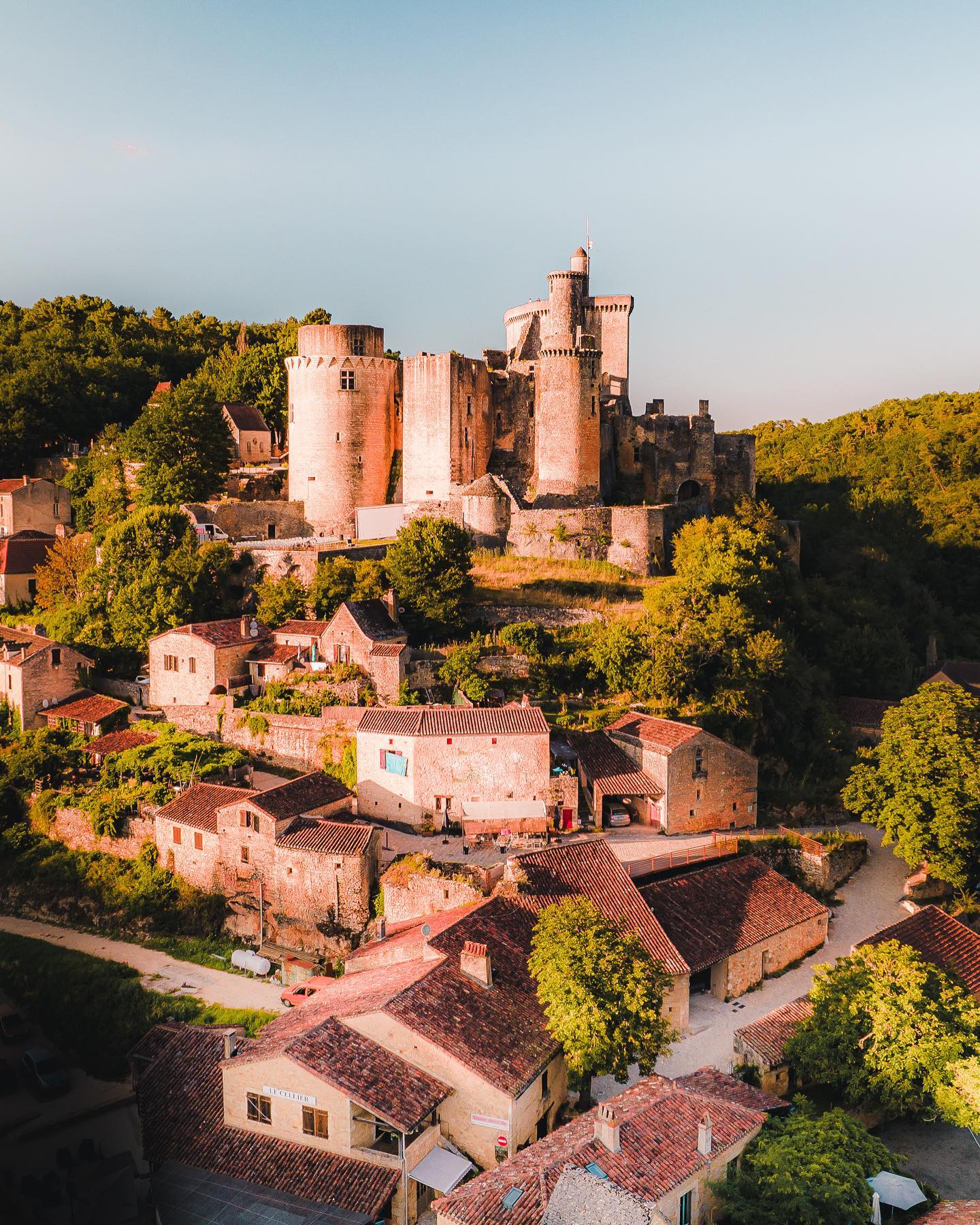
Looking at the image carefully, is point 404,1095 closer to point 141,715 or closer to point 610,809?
point 610,809

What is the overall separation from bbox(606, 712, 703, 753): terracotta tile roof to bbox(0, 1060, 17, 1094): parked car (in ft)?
49.9

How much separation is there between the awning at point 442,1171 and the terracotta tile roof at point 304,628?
53.7ft

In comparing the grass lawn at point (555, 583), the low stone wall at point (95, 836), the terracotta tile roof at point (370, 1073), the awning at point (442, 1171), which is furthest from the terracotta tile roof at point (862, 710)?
the awning at point (442, 1171)

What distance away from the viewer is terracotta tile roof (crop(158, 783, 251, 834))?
84.5 feet

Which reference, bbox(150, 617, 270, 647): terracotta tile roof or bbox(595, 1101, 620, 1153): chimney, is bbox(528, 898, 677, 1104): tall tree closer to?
bbox(595, 1101, 620, 1153): chimney

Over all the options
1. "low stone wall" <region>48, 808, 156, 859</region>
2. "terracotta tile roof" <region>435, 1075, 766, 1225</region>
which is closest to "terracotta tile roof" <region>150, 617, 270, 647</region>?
"low stone wall" <region>48, 808, 156, 859</region>

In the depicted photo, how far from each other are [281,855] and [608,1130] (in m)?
12.2

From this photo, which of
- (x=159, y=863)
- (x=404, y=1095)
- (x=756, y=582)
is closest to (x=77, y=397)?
(x=159, y=863)

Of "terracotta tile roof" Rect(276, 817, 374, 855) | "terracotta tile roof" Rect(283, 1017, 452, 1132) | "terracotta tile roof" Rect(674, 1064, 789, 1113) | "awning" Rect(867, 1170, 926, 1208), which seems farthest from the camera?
"terracotta tile roof" Rect(276, 817, 374, 855)

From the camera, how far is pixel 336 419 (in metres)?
39.5

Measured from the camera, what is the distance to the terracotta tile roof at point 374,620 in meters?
29.8

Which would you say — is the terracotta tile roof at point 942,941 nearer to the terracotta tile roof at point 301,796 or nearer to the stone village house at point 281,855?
the stone village house at point 281,855

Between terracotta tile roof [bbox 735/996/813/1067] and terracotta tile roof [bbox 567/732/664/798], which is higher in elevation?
terracotta tile roof [bbox 567/732/664/798]

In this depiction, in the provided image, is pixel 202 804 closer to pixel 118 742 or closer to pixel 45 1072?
pixel 118 742
